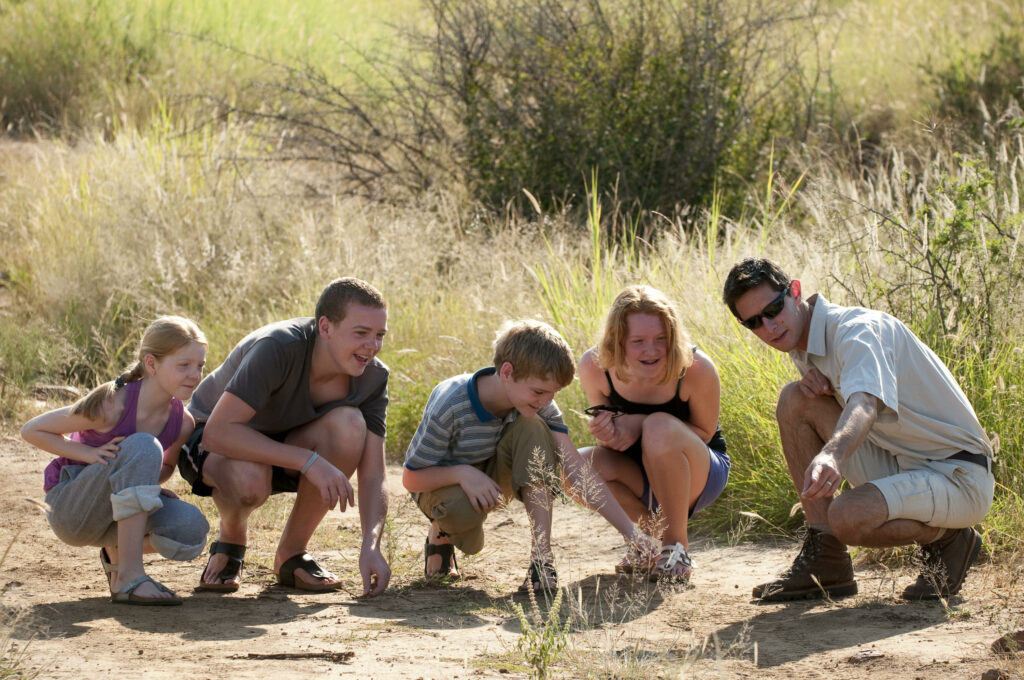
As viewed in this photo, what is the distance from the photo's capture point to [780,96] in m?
11.1

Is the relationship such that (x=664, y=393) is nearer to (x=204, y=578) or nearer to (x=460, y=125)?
(x=204, y=578)

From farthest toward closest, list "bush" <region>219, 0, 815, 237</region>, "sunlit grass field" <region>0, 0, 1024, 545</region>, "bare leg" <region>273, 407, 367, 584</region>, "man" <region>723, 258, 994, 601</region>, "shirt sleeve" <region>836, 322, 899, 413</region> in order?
1. "bush" <region>219, 0, 815, 237</region>
2. "sunlit grass field" <region>0, 0, 1024, 545</region>
3. "bare leg" <region>273, 407, 367, 584</region>
4. "man" <region>723, 258, 994, 601</region>
5. "shirt sleeve" <region>836, 322, 899, 413</region>

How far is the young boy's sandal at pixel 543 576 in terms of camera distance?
13.0 ft

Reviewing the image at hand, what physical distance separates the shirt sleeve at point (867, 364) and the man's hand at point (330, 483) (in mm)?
1696

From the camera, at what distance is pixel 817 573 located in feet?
13.3

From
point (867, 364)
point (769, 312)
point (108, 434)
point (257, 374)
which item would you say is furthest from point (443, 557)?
point (867, 364)

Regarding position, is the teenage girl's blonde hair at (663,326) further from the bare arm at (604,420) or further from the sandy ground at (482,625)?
the sandy ground at (482,625)

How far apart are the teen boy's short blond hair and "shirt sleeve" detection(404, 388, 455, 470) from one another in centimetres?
34

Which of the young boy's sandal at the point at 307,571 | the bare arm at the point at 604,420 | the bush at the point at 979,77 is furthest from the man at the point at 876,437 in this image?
the bush at the point at 979,77

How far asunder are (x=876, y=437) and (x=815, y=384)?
273 mm

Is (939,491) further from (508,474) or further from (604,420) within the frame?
(508,474)

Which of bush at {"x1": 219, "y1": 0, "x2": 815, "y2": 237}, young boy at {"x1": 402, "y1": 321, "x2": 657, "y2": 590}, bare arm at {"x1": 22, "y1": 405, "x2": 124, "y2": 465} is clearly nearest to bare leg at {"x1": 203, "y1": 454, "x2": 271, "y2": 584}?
bare arm at {"x1": 22, "y1": 405, "x2": 124, "y2": 465}

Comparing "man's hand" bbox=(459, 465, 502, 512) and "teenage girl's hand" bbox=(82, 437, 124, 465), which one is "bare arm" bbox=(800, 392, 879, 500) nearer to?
"man's hand" bbox=(459, 465, 502, 512)

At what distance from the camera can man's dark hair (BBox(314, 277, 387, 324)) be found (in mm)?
4184
